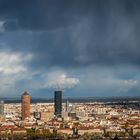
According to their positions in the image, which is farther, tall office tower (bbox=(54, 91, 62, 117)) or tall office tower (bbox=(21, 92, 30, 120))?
tall office tower (bbox=(54, 91, 62, 117))

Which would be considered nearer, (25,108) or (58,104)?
(25,108)

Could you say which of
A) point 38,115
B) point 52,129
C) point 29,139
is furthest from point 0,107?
point 29,139

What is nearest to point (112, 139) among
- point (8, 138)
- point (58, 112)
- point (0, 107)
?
point (8, 138)

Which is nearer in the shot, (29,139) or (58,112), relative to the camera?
(29,139)

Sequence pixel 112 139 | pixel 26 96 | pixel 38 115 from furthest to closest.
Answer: pixel 26 96
pixel 38 115
pixel 112 139

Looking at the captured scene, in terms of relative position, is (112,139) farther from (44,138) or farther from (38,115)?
(38,115)

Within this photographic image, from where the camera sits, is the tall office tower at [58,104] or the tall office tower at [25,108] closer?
the tall office tower at [25,108]

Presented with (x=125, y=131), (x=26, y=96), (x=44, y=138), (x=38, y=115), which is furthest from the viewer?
(x=26, y=96)

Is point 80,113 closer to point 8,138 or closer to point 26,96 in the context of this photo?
point 26,96

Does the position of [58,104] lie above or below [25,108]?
above
